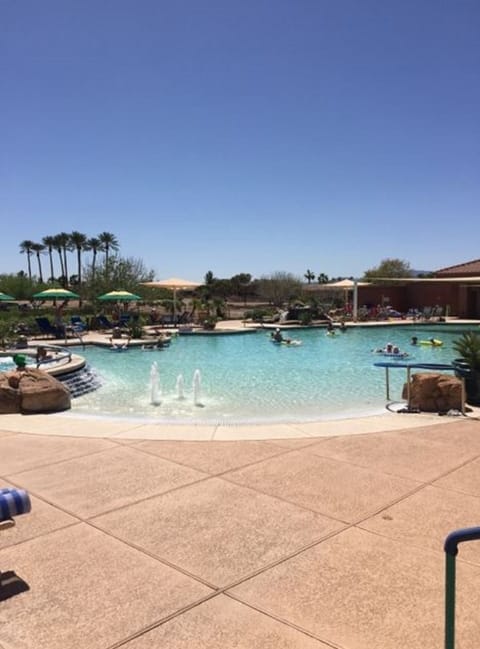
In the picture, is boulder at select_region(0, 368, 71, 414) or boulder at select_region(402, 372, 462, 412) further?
boulder at select_region(0, 368, 71, 414)

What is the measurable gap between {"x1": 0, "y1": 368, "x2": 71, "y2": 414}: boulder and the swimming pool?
2.88 ft

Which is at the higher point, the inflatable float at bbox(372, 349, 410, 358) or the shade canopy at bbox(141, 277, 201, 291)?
the shade canopy at bbox(141, 277, 201, 291)

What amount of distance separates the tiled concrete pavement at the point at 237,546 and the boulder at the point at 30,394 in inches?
109

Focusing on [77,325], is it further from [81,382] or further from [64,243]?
[64,243]

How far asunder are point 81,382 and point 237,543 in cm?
934

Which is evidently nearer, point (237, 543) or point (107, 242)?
point (237, 543)

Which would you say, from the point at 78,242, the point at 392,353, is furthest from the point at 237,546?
the point at 78,242

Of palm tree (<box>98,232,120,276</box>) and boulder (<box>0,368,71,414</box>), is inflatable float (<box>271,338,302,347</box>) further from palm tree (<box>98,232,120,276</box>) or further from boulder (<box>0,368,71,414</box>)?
palm tree (<box>98,232,120,276</box>)

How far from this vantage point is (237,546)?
3.84 m

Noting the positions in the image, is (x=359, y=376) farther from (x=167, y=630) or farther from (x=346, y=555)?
(x=167, y=630)

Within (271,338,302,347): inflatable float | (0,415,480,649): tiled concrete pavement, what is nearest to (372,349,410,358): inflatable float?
(271,338,302,347): inflatable float

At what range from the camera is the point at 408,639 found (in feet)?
9.27

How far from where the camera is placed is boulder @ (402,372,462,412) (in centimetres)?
854

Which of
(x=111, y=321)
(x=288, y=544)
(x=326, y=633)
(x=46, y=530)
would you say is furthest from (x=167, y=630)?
(x=111, y=321)
